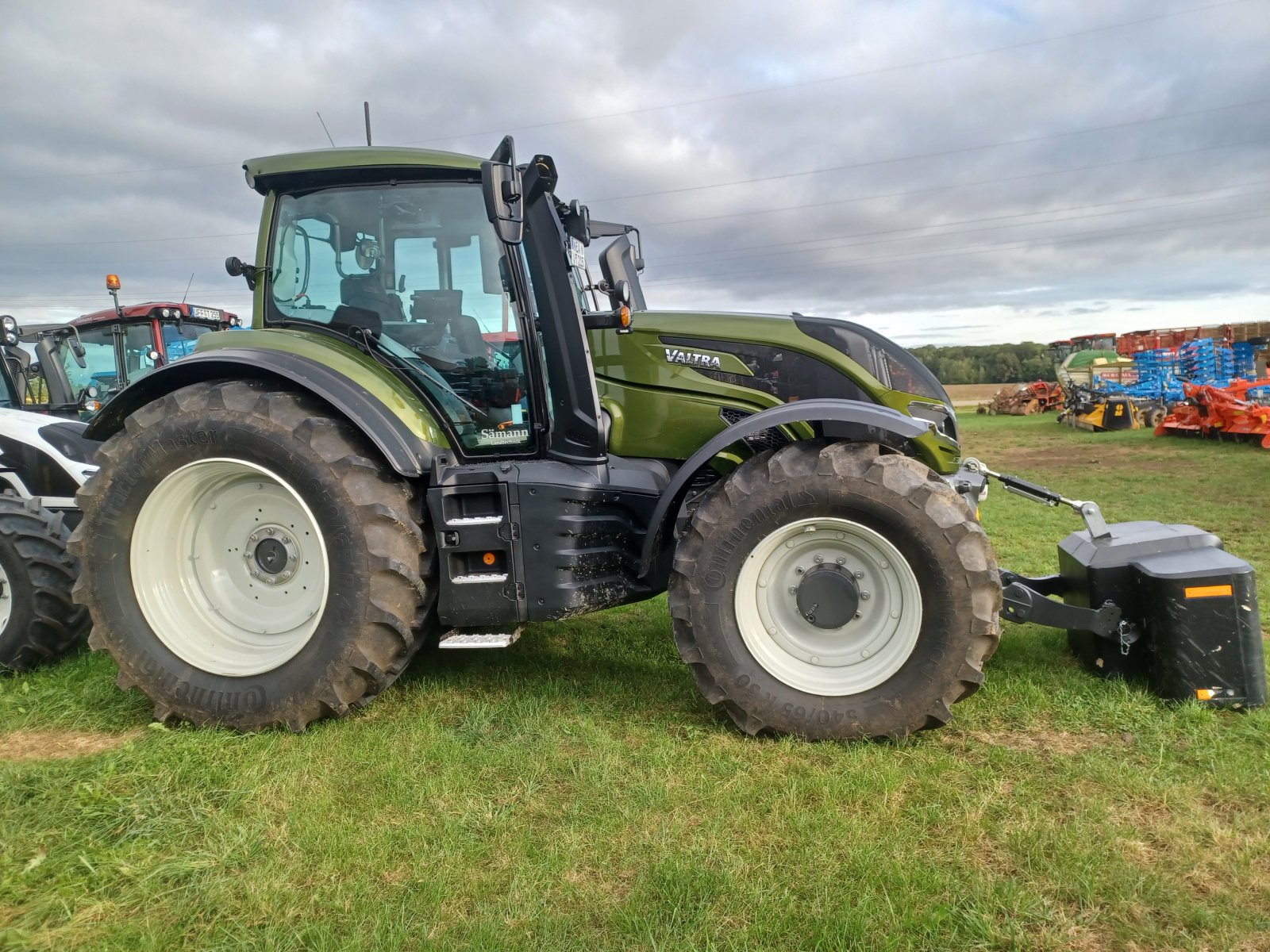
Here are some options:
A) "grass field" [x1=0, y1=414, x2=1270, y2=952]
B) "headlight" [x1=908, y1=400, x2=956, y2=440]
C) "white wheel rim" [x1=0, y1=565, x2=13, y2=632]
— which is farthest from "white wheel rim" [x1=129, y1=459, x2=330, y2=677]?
"headlight" [x1=908, y1=400, x2=956, y2=440]

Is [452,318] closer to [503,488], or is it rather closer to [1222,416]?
[503,488]

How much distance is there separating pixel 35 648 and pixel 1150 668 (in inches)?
209

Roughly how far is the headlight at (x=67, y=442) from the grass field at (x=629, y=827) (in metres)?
1.97

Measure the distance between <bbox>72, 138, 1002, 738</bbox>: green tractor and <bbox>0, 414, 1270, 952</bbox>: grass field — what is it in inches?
12.6

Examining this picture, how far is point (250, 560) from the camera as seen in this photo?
11.9 ft

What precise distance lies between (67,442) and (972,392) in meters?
41.2

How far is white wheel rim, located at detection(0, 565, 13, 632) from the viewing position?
13.5 feet

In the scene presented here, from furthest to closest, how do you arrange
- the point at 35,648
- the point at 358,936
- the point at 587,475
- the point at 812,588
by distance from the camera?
1. the point at 35,648
2. the point at 587,475
3. the point at 812,588
4. the point at 358,936

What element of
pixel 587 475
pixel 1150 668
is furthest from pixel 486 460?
pixel 1150 668

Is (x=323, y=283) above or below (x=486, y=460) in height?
above

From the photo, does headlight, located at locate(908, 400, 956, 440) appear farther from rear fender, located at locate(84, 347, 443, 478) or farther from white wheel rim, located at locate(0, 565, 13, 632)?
white wheel rim, located at locate(0, 565, 13, 632)

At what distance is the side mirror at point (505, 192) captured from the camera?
3113 millimetres

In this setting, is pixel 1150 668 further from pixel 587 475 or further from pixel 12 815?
pixel 12 815

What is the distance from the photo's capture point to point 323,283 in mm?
3773
